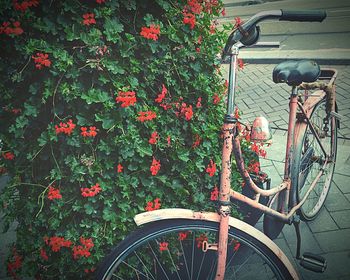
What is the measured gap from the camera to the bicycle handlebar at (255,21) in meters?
1.51

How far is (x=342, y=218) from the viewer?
9.59 feet

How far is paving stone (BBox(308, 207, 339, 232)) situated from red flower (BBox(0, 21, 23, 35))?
109 inches

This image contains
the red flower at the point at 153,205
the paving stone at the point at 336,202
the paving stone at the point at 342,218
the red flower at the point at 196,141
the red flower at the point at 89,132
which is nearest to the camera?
the red flower at the point at 89,132

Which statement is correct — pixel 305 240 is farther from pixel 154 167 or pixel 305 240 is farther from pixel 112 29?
pixel 112 29

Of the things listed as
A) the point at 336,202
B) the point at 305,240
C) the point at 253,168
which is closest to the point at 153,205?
the point at 253,168

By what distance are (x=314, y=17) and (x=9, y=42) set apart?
1564 millimetres

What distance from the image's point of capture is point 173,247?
2143 millimetres

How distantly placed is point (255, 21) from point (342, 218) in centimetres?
226

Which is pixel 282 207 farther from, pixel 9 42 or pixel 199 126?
pixel 9 42

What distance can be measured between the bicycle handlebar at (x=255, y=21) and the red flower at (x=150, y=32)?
1.23 feet

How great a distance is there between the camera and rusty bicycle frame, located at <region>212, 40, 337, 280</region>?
1511 mm

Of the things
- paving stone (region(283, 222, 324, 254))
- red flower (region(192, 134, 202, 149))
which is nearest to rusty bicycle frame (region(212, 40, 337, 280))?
red flower (region(192, 134, 202, 149))

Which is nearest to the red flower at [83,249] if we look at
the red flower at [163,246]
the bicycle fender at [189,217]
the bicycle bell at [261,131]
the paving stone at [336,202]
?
the red flower at [163,246]

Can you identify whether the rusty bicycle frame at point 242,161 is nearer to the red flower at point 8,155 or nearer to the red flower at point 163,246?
the red flower at point 163,246
